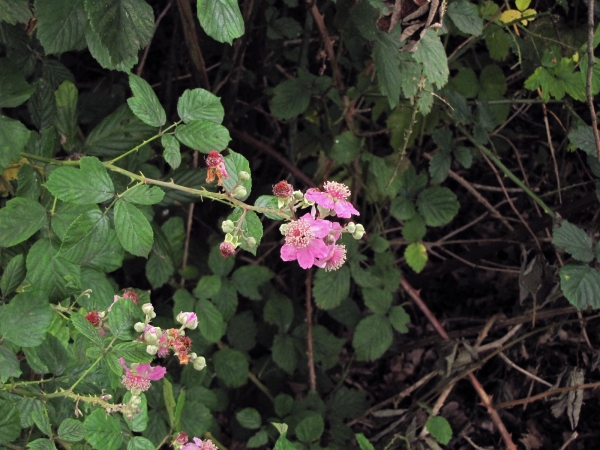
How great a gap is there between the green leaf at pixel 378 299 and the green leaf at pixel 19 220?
898 millimetres

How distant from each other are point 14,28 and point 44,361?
651 mm

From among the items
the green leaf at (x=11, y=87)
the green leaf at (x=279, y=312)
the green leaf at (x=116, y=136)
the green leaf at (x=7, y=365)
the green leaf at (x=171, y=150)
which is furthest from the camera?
the green leaf at (x=279, y=312)

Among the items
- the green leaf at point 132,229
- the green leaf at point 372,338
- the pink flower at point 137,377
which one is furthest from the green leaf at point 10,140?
Answer: the green leaf at point 372,338

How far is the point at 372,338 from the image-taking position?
1.65 m

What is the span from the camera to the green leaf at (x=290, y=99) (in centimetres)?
156

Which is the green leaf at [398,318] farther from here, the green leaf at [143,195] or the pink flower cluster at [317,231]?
the green leaf at [143,195]

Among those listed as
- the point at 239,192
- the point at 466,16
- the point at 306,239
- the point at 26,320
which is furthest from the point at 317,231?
the point at 466,16

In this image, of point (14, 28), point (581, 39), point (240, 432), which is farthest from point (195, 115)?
point (581, 39)

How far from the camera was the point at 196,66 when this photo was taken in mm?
1521

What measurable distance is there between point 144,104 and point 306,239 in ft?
1.12

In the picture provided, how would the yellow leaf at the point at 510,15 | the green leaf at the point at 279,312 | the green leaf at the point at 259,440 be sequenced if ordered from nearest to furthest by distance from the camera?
the green leaf at the point at 259,440 → the yellow leaf at the point at 510,15 → the green leaf at the point at 279,312

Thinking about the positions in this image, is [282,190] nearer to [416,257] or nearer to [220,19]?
[220,19]

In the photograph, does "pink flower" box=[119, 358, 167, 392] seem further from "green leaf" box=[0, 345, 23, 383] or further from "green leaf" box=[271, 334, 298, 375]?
"green leaf" box=[271, 334, 298, 375]

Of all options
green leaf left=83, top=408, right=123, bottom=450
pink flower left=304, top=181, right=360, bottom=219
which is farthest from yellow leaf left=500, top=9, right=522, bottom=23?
green leaf left=83, top=408, right=123, bottom=450
